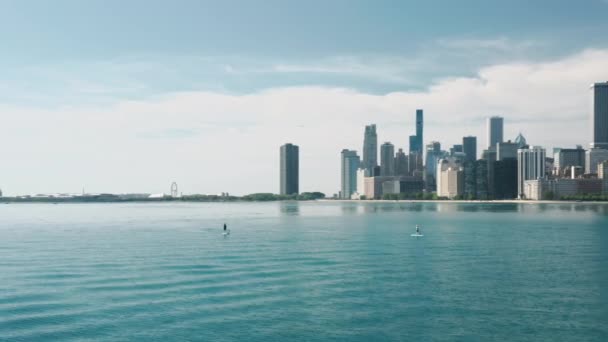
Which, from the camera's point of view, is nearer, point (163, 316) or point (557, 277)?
point (163, 316)

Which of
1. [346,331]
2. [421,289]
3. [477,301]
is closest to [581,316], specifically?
[477,301]

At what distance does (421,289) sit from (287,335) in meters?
21.0

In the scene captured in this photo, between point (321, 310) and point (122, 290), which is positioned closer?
point (321, 310)

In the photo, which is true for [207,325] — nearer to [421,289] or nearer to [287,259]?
[421,289]

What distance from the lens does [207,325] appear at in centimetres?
4656

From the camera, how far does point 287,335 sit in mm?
44406

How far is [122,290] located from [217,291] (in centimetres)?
977

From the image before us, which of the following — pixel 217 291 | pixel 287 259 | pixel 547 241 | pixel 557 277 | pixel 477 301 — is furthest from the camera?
pixel 547 241

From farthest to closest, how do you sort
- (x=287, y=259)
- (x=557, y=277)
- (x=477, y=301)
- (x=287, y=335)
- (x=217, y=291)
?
(x=287, y=259) → (x=557, y=277) → (x=217, y=291) → (x=477, y=301) → (x=287, y=335)

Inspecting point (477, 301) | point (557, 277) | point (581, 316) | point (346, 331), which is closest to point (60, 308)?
point (346, 331)

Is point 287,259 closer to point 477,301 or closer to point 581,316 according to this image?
point 477,301

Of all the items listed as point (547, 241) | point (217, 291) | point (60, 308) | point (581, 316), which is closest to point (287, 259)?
point (217, 291)

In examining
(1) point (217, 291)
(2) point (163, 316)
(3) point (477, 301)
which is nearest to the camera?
(2) point (163, 316)

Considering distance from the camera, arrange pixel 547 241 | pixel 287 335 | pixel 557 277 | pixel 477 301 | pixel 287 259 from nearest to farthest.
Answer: pixel 287 335
pixel 477 301
pixel 557 277
pixel 287 259
pixel 547 241
